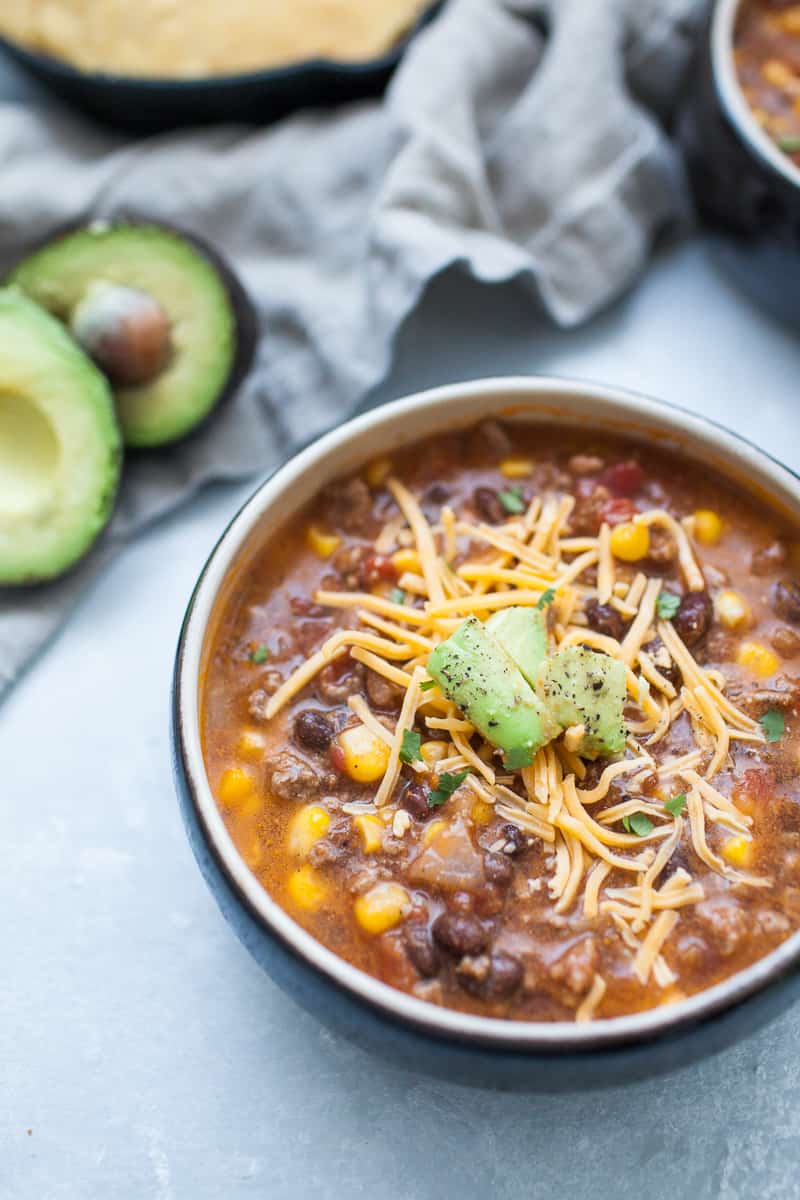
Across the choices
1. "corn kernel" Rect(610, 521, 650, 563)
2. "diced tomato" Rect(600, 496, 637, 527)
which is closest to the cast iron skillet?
"diced tomato" Rect(600, 496, 637, 527)

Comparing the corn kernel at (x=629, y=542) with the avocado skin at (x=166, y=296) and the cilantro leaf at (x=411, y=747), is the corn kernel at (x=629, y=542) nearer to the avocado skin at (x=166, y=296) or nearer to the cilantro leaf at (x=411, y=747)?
the cilantro leaf at (x=411, y=747)

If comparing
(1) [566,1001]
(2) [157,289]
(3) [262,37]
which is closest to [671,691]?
(1) [566,1001]

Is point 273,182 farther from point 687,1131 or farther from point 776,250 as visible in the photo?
point 687,1131

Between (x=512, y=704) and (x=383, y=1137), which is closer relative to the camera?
(x=512, y=704)

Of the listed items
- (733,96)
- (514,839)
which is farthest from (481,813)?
(733,96)

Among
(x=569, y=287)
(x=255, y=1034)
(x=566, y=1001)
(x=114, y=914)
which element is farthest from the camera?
(x=569, y=287)

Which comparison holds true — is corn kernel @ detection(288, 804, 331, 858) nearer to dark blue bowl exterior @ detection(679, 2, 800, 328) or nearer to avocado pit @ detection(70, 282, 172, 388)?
avocado pit @ detection(70, 282, 172, 388)

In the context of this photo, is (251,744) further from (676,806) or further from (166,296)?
(166,296)
